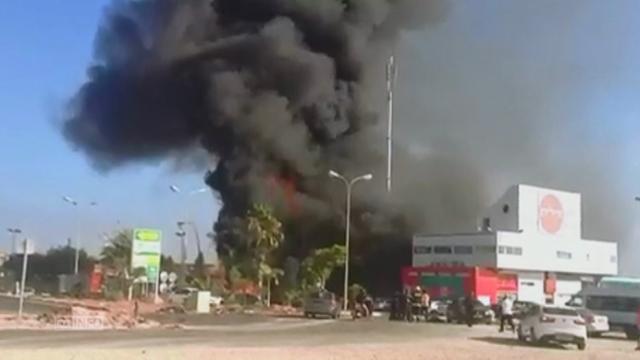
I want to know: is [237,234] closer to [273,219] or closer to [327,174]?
[273,219]

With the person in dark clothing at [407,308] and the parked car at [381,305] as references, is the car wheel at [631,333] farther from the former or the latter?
the parked car at [381,305]

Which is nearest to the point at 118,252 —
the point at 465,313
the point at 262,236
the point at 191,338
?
the point at 262,236

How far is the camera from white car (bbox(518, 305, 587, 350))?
1122 inches

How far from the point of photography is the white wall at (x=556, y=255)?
81.8 m

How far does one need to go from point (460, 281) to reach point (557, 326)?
42.0 m

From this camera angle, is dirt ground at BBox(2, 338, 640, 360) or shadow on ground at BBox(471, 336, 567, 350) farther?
shadow on ground at BBox(471, 336, 567, 350)

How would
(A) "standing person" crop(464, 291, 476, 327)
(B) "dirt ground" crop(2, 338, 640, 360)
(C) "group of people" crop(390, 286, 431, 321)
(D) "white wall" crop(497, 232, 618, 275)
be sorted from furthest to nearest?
(D) "white wall" crop(497, 232, 618, 275) < (C) "group of people" crop(390, 286, 431, 321) < (A) "standing person" crop(464, 291, 476, 327) < (B) "dirt ground" crop(2, 338, 640, 360)

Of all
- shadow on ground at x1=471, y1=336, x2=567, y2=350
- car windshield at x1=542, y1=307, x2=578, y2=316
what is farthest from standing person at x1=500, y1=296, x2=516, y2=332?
car windshield at x1=542, y1=307, x2=578, y2=316

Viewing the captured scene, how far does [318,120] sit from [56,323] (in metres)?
45.9

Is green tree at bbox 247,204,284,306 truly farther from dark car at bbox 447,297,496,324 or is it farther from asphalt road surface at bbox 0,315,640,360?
asphalt road surface at bbox 0,315,640,360

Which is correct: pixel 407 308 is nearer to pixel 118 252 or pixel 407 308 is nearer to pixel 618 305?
pixel 618 305

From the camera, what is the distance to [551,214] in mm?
89938

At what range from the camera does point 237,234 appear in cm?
7100

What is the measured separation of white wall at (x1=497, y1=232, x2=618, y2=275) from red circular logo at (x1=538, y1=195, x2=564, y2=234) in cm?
169
